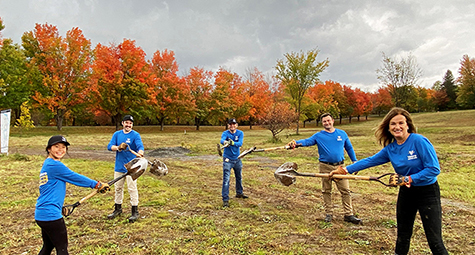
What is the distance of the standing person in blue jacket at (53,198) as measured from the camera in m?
3.23

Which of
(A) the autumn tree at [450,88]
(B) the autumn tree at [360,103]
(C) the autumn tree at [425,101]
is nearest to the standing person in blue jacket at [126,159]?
(B) the autumn tree at [360,103]

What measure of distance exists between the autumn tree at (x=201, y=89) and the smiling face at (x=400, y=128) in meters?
42.3

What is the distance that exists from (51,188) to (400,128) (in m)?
4.72

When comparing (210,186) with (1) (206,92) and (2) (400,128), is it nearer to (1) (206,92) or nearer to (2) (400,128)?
(2) (400,128)

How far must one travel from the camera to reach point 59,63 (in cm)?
3359

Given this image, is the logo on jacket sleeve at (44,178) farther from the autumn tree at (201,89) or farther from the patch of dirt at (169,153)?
the autumn tree at (201,89)

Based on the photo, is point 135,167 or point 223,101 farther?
point 223,101

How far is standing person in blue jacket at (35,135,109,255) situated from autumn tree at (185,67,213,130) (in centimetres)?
4159

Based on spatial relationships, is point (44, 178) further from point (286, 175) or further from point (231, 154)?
point (231, 154)

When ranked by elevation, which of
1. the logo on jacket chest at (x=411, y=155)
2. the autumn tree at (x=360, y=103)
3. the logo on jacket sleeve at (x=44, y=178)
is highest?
the autumn tree at (x=360, y=103)

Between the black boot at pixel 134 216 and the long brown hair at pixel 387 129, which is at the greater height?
the long brown hair at pixel 387 129

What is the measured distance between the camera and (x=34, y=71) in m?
32.5

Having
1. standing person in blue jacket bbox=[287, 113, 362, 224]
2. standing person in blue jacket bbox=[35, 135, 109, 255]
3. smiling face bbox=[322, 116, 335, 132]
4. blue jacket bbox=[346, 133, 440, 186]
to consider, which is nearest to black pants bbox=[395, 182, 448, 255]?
blue jacket bbox=[346, 133, 440, 186]

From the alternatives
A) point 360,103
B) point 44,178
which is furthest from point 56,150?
point 360,103
